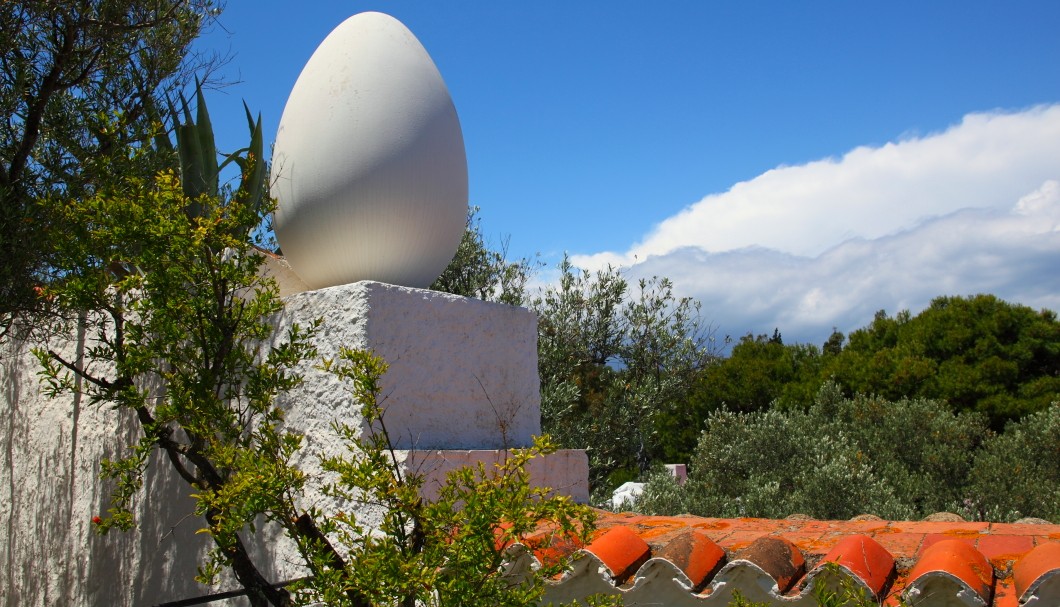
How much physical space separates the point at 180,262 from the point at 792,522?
3.09 m

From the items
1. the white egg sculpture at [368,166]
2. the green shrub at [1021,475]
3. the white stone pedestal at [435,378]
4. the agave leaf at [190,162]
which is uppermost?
the agave leaf at [190,162]

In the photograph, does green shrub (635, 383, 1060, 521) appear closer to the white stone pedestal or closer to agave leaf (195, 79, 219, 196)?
the white stone pedestal

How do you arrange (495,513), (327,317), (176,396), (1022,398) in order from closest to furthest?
(495,513) → (176,396) → (327,317) → (1022,398)

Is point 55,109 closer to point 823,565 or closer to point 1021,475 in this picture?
point 823,565

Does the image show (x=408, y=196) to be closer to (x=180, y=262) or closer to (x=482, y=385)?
(x=482, y=385)

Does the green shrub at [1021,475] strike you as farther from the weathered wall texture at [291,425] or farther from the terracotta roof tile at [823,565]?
the weathered wall texture at [291,425]

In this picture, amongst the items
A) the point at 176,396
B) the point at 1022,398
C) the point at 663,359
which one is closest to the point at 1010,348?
the point at 1022,398

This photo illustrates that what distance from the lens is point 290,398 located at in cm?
440

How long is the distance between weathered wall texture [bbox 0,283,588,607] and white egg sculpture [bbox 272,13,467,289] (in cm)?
36

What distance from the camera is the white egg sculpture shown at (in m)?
4.57

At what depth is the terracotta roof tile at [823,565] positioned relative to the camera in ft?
9.07

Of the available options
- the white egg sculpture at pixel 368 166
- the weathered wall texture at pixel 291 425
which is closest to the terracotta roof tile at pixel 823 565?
the weathered wall texture at pixel 291 425

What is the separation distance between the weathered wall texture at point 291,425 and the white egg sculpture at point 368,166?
0.36m

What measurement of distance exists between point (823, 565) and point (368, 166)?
2909mm
